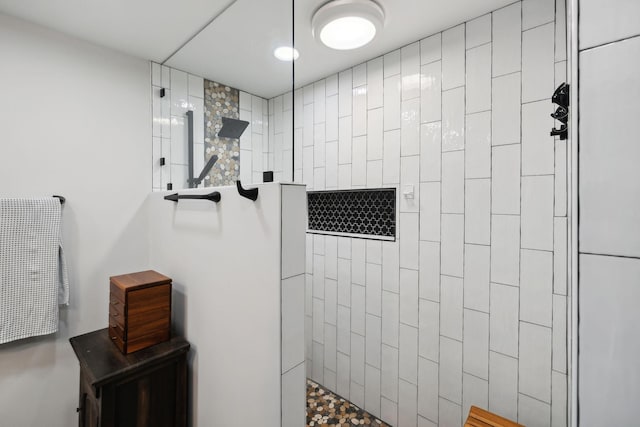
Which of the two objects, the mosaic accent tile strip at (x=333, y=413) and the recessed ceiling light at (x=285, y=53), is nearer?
the recessed ceiling light at (x=285, y=53)

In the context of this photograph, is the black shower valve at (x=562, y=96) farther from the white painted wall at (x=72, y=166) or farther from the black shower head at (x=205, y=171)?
the white painted wall at (x=72, y=166)

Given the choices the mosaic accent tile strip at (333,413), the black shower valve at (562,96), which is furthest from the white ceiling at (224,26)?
the mosaic accent tile strip at (333,413)

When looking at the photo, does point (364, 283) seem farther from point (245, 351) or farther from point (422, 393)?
point (245, 351)

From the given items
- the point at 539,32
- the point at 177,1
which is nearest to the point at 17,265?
the point at 177,1

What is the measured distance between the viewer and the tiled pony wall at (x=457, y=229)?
1.24m

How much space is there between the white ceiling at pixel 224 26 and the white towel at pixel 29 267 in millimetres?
897

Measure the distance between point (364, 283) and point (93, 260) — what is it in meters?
1.62

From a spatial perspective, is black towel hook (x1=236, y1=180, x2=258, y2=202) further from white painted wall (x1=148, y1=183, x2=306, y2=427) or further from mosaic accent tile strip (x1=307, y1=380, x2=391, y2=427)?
mosaic accent tile strip (x1=307, y1=380, x2=391, y2=427)

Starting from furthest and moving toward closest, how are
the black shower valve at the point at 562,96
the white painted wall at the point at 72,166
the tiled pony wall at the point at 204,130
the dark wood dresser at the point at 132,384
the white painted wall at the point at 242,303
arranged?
the white painted wall at the point at 72,166 → the tiled pony wall at the point at 204,130 → the dark wood dresser at the point at 132,384 → the white painted wall at the point at 242,303 → the black shower valve at the point at 562,96

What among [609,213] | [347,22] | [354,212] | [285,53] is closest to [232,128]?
[285,53]

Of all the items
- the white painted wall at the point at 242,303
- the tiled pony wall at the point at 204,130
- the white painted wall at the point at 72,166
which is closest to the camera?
the white painted wall at the point at 242,303

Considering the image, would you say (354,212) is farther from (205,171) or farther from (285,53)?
(285,53)

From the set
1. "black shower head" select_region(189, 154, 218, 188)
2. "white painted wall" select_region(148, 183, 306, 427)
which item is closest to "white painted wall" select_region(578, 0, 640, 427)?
"white painted wall" select_region(148, 183, 306, 427)

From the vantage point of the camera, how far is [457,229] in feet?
4.84
